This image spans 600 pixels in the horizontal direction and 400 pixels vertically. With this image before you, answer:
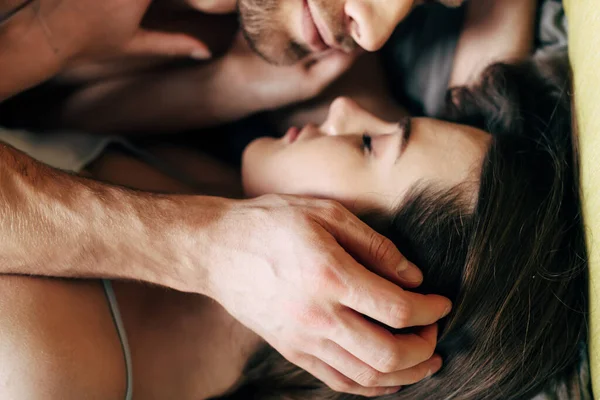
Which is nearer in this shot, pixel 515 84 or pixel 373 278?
pixel 373 278

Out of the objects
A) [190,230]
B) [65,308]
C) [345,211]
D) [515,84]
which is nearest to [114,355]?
[65,308]

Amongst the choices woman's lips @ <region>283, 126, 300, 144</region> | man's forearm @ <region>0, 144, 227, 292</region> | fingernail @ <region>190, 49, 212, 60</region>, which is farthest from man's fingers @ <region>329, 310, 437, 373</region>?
fingernail @ <region>190, 49, 212, 60</region>

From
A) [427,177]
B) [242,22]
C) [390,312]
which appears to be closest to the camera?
[390,312]

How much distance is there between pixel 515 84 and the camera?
1.12 metres

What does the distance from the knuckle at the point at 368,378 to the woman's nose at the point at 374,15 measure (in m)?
0.57

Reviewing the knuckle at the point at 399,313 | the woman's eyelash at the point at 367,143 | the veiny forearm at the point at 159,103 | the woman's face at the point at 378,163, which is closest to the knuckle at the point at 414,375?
the knuckle at the point at 399,313

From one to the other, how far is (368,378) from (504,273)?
0.25 metres

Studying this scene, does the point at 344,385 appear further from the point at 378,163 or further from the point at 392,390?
the point at 378,163

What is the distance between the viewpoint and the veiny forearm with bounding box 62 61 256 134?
48.2 inches

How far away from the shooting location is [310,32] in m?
1.08

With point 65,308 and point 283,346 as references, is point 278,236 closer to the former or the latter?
point 283,346

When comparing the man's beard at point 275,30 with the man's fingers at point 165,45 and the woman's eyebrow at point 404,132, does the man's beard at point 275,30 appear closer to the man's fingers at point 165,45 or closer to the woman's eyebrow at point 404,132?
the man's fingers at point 165,45

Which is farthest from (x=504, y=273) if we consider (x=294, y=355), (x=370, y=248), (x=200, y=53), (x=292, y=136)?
(x=200, y=53)

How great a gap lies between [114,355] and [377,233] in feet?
1.47
